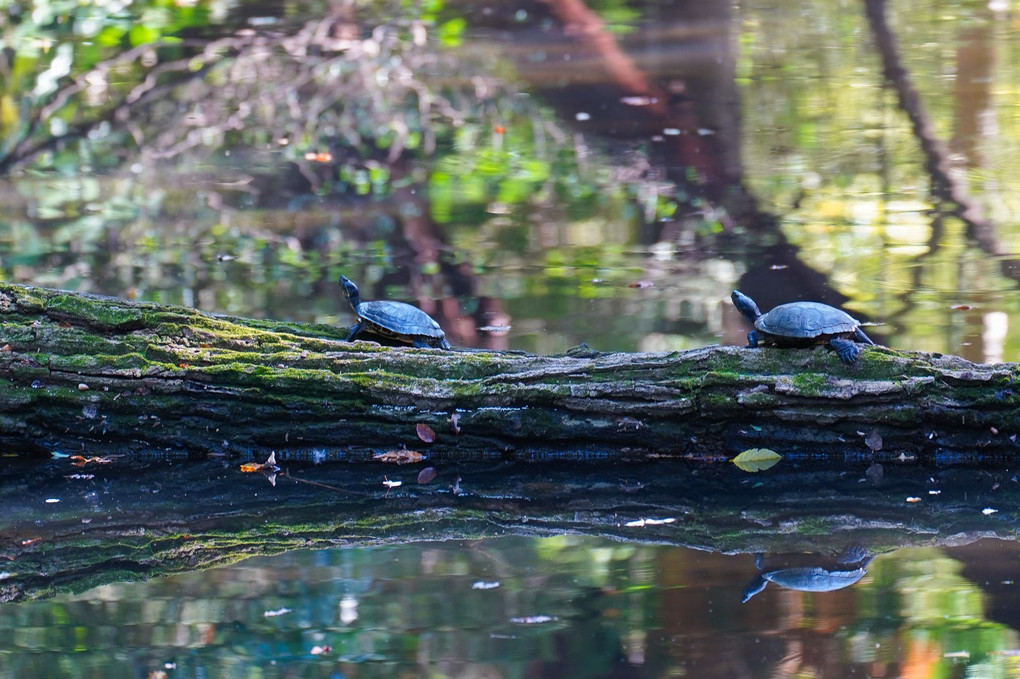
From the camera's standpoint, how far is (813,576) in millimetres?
4020

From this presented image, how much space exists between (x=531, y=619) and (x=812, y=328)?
216 centimetres

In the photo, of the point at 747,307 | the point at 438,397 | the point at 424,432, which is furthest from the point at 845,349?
the point at 424,432

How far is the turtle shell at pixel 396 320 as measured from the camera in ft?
19.9

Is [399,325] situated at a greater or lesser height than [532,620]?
greater

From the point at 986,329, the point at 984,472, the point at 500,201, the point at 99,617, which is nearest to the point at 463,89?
the point at 500,201

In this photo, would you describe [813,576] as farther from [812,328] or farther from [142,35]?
[142,35]

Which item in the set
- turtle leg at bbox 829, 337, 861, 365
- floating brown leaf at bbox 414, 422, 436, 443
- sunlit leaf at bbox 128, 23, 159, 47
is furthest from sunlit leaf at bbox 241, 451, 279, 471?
sunlit leaf at bbox 128, 23, 159, 47

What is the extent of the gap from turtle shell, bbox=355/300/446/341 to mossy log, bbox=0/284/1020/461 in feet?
1.33

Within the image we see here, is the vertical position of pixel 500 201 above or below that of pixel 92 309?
below

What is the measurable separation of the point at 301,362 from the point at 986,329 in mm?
4075

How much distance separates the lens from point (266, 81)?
13805 mm

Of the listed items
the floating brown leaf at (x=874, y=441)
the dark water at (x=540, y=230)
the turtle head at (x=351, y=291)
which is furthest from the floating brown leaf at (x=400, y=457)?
the floating brown leaf at (x=874, y=441)

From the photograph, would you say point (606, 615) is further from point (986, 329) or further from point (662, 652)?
point (986, 329)

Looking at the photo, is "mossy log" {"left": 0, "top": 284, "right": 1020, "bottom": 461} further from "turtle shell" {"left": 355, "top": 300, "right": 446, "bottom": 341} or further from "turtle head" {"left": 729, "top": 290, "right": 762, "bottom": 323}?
"turtle head" {"left": 729, "top": 290, "right": 762, "bottom": 323}
